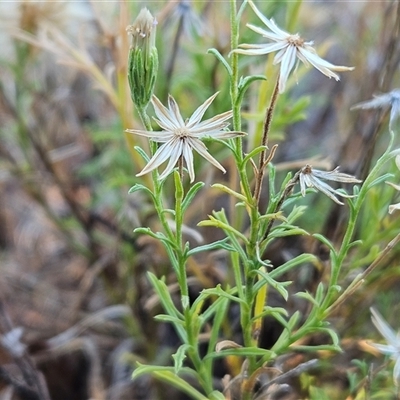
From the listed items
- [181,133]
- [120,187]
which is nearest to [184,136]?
[181,133]

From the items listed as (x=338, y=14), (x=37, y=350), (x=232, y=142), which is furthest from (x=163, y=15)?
(x=338, y=14)

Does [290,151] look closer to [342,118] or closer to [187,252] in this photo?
[342,118]

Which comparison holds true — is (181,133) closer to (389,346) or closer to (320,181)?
(320,181)

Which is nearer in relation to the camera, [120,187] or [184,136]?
[184,136]

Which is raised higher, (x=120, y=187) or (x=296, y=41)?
(x=296, y=41)

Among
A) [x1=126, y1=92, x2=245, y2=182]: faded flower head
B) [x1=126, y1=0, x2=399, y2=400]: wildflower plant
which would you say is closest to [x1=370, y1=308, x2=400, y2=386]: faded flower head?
[x1=126, y1=0, x2=399, y2=400]: wildflower plant

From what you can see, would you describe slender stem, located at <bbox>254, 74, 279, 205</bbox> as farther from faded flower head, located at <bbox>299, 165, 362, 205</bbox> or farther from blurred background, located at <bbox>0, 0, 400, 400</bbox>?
blurred background, located at <bbox>0, 0, 400, 400</bbox>
